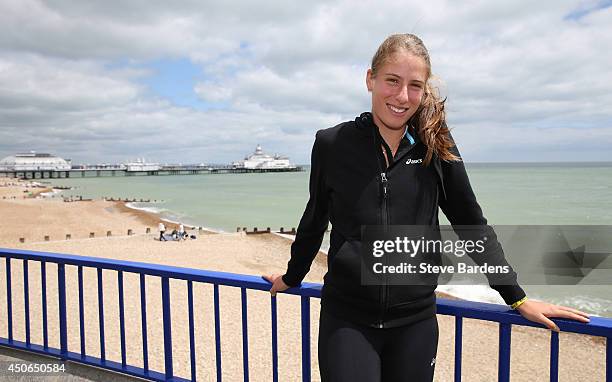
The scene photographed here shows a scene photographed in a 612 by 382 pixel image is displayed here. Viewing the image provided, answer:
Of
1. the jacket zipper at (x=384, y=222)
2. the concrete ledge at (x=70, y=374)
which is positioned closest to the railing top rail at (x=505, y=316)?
the jacket zipper at (x=384, y=222)

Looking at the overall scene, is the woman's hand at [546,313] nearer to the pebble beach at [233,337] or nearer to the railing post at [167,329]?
the railing post at [167,329]

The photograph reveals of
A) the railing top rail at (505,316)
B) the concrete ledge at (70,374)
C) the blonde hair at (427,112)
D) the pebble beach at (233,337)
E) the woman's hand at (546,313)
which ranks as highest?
the blonde hair at (427,112)

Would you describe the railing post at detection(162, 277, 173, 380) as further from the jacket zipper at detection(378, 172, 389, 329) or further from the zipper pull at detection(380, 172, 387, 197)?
the zipper pull at detection(380, 172, 387, 197)

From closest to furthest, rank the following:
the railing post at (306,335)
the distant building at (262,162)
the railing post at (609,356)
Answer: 1. the railing post at (609,356)
2. the railing post at (306,335)
3. the distant building at (262,162)

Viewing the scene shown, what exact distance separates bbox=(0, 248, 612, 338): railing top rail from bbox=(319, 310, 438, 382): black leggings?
0.33 m

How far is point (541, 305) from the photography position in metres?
1.95

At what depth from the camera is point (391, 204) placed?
184 cm

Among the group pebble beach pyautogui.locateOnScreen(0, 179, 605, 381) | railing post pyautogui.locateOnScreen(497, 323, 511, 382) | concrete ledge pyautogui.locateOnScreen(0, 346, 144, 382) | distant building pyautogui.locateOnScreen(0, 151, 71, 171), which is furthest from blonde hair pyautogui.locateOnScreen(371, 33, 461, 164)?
distant building pyautogui.locateOnScreen(0, 151, 71, 171)

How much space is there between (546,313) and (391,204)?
86 cm

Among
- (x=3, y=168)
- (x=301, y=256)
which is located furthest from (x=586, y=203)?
(x=3, y=168)

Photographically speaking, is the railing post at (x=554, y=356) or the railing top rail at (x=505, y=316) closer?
the railing top rail at (x=505, y=316)

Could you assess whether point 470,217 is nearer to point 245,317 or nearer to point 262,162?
point 245,317

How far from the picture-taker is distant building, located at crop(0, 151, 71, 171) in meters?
139

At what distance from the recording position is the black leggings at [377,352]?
1839 millimetres
